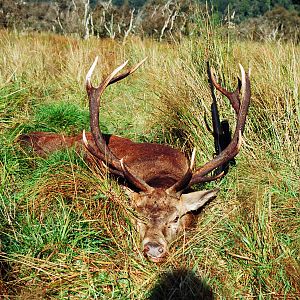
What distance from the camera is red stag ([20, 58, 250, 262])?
3.30 meters

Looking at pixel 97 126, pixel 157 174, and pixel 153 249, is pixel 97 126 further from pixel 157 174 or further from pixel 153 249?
pixel 153 249

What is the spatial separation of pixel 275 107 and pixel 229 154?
85 cm

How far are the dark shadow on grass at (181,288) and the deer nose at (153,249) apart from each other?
9.8 inches

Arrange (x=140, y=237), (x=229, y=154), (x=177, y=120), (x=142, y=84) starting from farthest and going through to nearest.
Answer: (x=142, y=84), (x=177, y=120), (x=229, y=154), (x=140, y=237)

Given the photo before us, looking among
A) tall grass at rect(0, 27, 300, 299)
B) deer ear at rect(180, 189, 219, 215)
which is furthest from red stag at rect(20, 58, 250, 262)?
tall grass at rect(0, 27, 300, 299)

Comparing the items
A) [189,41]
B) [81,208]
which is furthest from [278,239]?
[189,41]

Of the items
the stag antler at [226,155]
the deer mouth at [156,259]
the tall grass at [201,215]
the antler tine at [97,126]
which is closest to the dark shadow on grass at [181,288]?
the tall grass at [201,215]

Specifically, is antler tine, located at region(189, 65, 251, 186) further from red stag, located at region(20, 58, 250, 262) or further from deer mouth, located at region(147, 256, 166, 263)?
deer mouth, located at region(147, 256, 166, 263)

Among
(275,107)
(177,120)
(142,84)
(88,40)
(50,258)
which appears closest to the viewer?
(50,258)

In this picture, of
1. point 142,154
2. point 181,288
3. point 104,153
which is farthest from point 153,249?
point 142,154

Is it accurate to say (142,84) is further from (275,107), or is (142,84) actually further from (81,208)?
(81,208)

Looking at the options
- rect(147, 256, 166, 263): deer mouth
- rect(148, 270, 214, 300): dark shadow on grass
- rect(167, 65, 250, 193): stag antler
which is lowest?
rect(147, 256, 166, 263): deer mouth

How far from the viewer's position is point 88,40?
845 cm

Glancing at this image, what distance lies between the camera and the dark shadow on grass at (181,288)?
2.67m
